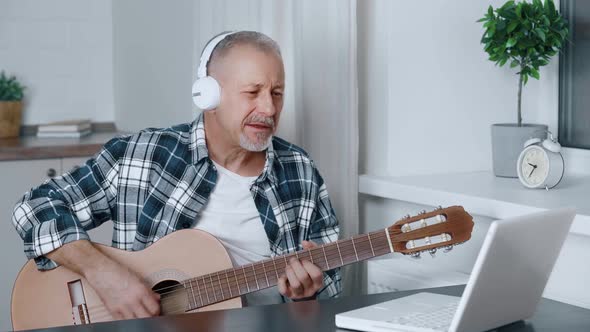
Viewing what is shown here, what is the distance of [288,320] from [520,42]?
105 cm

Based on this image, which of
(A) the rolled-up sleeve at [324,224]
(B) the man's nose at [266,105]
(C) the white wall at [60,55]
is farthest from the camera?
(C) the white wall at [60,55]

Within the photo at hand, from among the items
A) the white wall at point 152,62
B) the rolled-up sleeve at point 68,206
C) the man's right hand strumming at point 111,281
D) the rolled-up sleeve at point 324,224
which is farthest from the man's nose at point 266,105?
the white wall at point 152,62

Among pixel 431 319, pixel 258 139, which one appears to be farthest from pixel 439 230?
pixel 258 139

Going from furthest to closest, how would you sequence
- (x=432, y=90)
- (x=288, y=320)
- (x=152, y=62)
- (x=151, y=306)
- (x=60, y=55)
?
1. (x=60, y=55)
2. (x=152, y=62)
3. (x=432, y=90)
4. (x=151, y=306)
5. (x=288, y=320)

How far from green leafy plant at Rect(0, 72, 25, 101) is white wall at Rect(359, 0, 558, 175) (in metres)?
1.71

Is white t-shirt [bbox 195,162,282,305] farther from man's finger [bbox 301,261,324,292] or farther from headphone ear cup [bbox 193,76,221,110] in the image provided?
man's finger [bbox 301,261,324,292]

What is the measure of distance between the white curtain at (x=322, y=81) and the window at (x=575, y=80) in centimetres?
56

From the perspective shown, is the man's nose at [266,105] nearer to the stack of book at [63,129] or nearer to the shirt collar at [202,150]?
the shirt collar at [202,150]

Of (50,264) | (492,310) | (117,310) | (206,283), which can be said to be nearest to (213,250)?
(206,283)

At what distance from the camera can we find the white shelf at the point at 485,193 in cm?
204

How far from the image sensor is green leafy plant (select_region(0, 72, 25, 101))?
3.73 metres

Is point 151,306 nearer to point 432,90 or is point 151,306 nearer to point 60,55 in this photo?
point 432,90

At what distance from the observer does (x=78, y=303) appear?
212 cm

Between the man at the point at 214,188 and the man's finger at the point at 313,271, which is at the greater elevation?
the man at the point at 214,188
